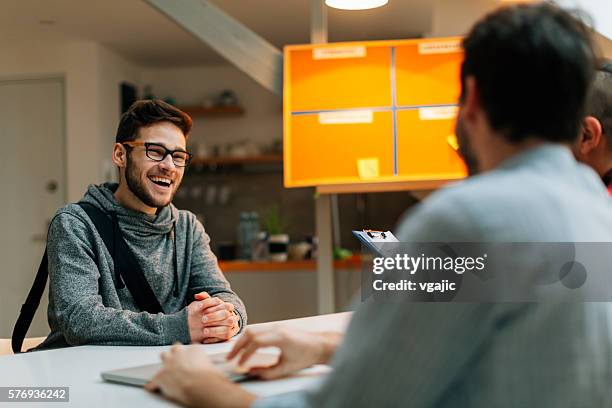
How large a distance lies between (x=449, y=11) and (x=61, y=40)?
3.22 m

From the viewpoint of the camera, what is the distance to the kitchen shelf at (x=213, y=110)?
270 inches

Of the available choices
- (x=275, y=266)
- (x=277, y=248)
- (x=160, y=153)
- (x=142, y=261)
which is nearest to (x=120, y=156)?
(x=160, y=153)

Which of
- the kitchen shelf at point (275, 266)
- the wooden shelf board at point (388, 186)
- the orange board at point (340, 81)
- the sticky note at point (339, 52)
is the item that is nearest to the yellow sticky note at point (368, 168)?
the wooden shelf board at point (388, 186)

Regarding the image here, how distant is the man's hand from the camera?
3.85 feet

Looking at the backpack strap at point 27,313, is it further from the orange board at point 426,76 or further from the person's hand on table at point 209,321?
the orange board at point 426,76

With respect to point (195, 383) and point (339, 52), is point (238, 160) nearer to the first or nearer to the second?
point (339, 52)

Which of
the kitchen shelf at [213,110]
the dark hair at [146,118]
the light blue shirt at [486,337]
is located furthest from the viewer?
the kitchen shelf at [213,110]

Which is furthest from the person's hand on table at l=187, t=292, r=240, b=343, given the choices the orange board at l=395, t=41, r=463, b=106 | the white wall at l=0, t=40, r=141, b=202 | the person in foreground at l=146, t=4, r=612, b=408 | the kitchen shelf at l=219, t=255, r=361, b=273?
the white wall at l=0, t=40, r=141, b=202

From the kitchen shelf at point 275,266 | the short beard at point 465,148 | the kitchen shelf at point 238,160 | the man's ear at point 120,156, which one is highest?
the kitchen shelf at point 238,160

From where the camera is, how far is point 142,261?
6.75 ft

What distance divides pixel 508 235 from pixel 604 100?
1.11 metres

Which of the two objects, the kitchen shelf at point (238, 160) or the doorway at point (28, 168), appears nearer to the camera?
the doorway at point (28, 168)

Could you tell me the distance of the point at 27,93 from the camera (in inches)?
252

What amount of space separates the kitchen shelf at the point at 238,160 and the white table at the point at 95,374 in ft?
16.1
